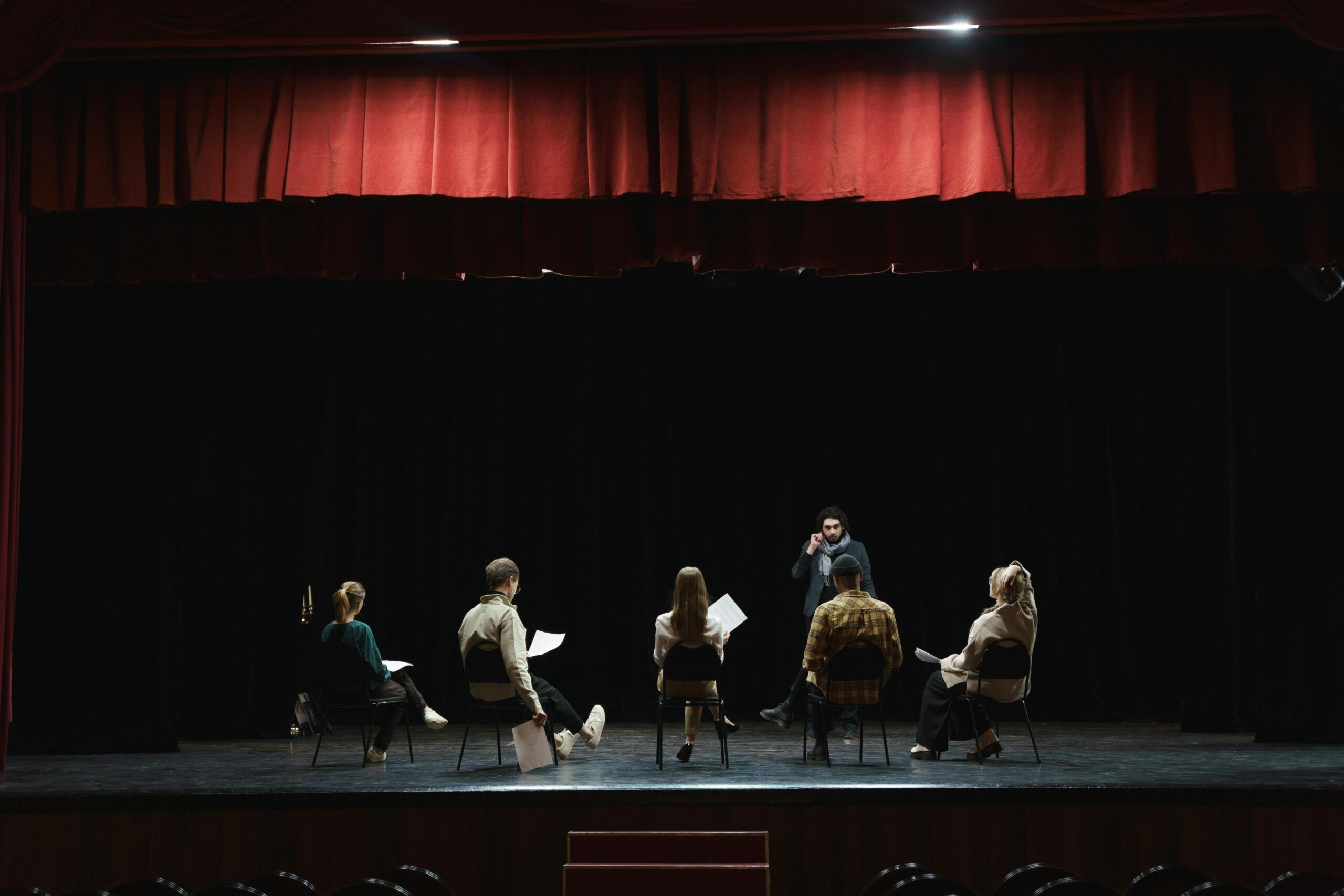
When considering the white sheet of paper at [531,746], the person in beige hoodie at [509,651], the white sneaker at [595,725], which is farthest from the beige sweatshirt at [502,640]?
the white sneaker at [595,725]

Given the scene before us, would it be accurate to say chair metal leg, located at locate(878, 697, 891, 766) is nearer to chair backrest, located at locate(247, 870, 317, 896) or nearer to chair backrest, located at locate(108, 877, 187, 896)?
chair backrest, located at locate(247, 870, 317, 896)

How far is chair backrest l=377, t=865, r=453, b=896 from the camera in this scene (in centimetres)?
327

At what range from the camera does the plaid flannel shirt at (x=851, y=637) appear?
19.9 ft

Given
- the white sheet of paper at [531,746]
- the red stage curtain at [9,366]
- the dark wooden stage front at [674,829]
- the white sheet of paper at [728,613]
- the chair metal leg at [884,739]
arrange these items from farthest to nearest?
1. the white sheet of paper at [728,613]
2. the white sheet of paper at [531,746]
3. the chair metal leg at [884,739]
4. the red stage curtain at [9,366]
5. the dark wooden stage front at [674,829]

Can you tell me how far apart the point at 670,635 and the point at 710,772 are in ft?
2.50

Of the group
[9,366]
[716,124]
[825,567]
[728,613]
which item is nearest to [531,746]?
[728,613]

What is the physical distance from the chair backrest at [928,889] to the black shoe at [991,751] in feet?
10.6

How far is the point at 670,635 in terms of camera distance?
628cm

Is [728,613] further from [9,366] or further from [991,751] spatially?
[9,366]

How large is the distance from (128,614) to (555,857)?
3467 millimetres

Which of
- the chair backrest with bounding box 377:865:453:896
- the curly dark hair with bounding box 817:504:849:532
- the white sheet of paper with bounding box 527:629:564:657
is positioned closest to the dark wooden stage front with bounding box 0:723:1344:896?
the white sheet of paper with bounding box 527:629:564:657

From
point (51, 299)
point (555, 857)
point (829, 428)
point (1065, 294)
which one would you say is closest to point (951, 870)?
point (555, 857)

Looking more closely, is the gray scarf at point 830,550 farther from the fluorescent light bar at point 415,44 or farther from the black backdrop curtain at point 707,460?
the fluorescent light bar at point 415,44

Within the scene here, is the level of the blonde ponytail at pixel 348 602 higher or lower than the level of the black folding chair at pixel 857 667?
higher
